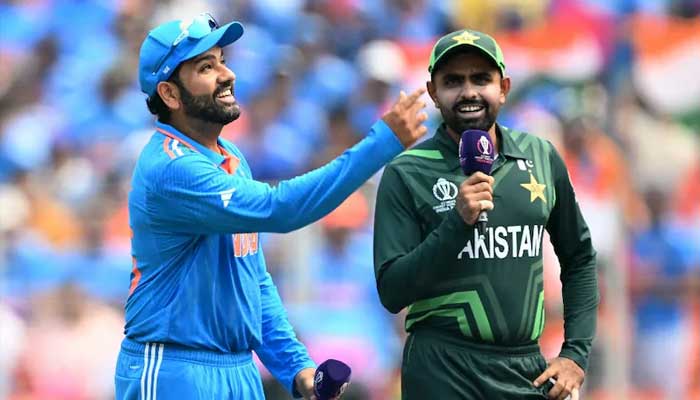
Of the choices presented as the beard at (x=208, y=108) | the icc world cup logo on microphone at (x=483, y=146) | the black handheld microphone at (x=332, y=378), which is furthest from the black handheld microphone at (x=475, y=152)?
the beard at (x=208, y=108)

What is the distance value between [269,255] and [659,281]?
2840mm

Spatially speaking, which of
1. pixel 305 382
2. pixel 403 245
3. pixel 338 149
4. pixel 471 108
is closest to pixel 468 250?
pixel 403 245

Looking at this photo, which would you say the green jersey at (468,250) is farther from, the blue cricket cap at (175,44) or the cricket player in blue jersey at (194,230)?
the blue cricket cap at (175,44)

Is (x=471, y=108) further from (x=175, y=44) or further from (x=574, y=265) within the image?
(x=175, y=44)

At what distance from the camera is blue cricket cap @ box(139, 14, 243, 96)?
190 inches

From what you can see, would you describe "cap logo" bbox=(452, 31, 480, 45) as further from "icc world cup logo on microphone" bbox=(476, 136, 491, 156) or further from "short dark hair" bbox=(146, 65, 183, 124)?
"short dark hair" bbox=(146, 65, 183, 124)

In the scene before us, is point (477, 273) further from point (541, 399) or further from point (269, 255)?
point (269, 255)

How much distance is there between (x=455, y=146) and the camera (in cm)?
476

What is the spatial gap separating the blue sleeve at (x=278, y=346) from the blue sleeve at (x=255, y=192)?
1.84 feet

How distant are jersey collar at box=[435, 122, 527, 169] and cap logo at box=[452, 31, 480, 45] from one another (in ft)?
1.08

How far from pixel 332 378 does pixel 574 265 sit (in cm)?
100

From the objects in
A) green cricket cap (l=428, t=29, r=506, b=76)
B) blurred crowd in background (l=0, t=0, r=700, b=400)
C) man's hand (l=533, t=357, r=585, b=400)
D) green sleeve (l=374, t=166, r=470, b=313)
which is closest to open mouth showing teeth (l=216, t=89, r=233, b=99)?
green sleeve (l=374, t=166, r=470, b=313)

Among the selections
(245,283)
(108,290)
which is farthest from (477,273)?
(108,290)

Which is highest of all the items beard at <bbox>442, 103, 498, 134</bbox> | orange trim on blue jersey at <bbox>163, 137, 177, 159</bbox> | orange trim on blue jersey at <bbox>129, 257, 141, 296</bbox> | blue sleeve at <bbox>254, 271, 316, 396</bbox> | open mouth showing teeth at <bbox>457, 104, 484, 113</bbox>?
open mouth showing teeth at <bbox>457, 104, 484, 113</bbox>
